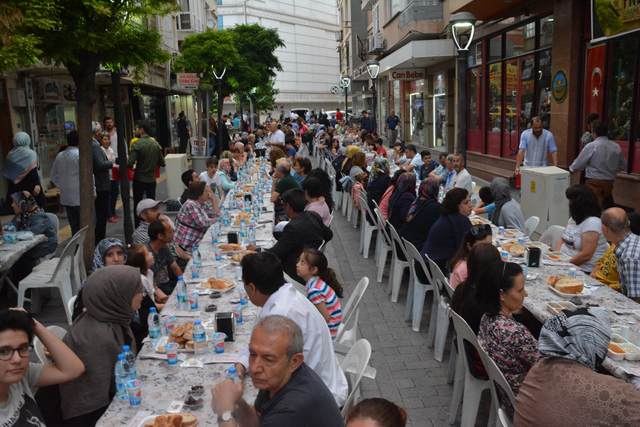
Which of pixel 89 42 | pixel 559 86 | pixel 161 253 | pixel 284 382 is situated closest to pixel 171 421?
pixel 284 382

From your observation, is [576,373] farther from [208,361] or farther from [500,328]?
[208,361]

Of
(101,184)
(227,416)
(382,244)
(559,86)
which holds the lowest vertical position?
(382,244)

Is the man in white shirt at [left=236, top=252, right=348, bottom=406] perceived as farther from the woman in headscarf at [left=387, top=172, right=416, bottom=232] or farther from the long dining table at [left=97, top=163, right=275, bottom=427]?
the woman in headscarf at [left=387, top=172, right=416, bottom=232]

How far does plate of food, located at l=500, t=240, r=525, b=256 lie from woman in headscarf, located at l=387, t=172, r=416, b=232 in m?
1.60

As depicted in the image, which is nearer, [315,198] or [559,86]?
[315,198]

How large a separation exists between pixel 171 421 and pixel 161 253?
3.40 m

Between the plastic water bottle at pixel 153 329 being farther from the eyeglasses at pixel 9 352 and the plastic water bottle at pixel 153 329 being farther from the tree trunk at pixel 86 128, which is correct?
the tree trunk at pixel 86 128

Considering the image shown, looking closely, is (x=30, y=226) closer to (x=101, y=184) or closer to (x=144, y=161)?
(x=101, y=184)

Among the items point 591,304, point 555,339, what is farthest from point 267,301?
point 591,304

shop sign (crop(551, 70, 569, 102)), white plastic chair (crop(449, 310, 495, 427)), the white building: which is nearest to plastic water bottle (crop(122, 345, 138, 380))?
white plastic chair (crop(449, 310, 495, 427))

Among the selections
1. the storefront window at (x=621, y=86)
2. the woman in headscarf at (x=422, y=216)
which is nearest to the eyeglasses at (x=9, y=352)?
the woman in headscarf at (x=422, y=216)

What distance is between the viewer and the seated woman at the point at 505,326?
3.54 metres

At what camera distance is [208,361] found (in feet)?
12.2

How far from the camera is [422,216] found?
6848 millimetres
